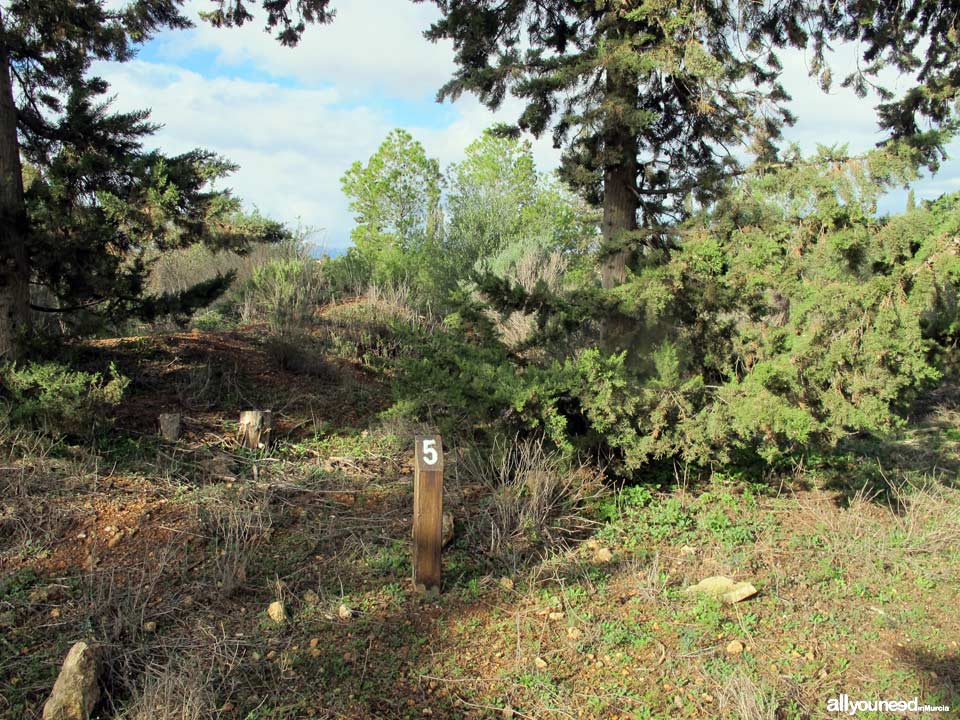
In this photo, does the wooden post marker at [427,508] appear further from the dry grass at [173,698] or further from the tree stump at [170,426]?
the tree stump at [170,426]

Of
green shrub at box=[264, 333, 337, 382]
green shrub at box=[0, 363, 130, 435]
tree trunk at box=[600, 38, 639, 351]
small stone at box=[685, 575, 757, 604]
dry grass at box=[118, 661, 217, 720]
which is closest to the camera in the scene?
dry grass at box=[118, 661, 217, 720]

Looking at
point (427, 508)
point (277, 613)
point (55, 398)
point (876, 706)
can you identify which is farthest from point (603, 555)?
point (55, 398)

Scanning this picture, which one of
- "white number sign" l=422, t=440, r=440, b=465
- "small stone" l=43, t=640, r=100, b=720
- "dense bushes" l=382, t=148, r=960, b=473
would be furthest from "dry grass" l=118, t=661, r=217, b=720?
"dense bushes" l=382, t=148, r=960, b=473

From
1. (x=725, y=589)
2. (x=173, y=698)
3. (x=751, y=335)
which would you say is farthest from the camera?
(x=751, y=335)

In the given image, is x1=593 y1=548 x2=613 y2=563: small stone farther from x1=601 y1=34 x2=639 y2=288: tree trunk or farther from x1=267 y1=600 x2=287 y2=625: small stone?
x1=601 y1=34 x2=639 y2=288: tree trunk

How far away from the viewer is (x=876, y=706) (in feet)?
10.9

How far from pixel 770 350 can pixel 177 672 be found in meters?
4.02

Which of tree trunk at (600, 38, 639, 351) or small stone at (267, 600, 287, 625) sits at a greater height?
tree trunk at (600, 38, 639, 351)

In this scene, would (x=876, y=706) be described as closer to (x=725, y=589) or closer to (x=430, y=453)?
(x=725, y=589)

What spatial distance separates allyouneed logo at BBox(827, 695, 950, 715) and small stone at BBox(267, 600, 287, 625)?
2717mm

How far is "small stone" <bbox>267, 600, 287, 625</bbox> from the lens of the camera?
381 centimetres

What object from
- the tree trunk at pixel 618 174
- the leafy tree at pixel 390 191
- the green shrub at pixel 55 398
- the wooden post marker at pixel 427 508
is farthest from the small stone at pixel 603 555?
the leafy tree at pixel 390 191

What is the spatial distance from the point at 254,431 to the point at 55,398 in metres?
1.42

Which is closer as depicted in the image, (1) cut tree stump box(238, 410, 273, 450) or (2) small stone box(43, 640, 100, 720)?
(2) small stone box(43, 640, 100, 720)
